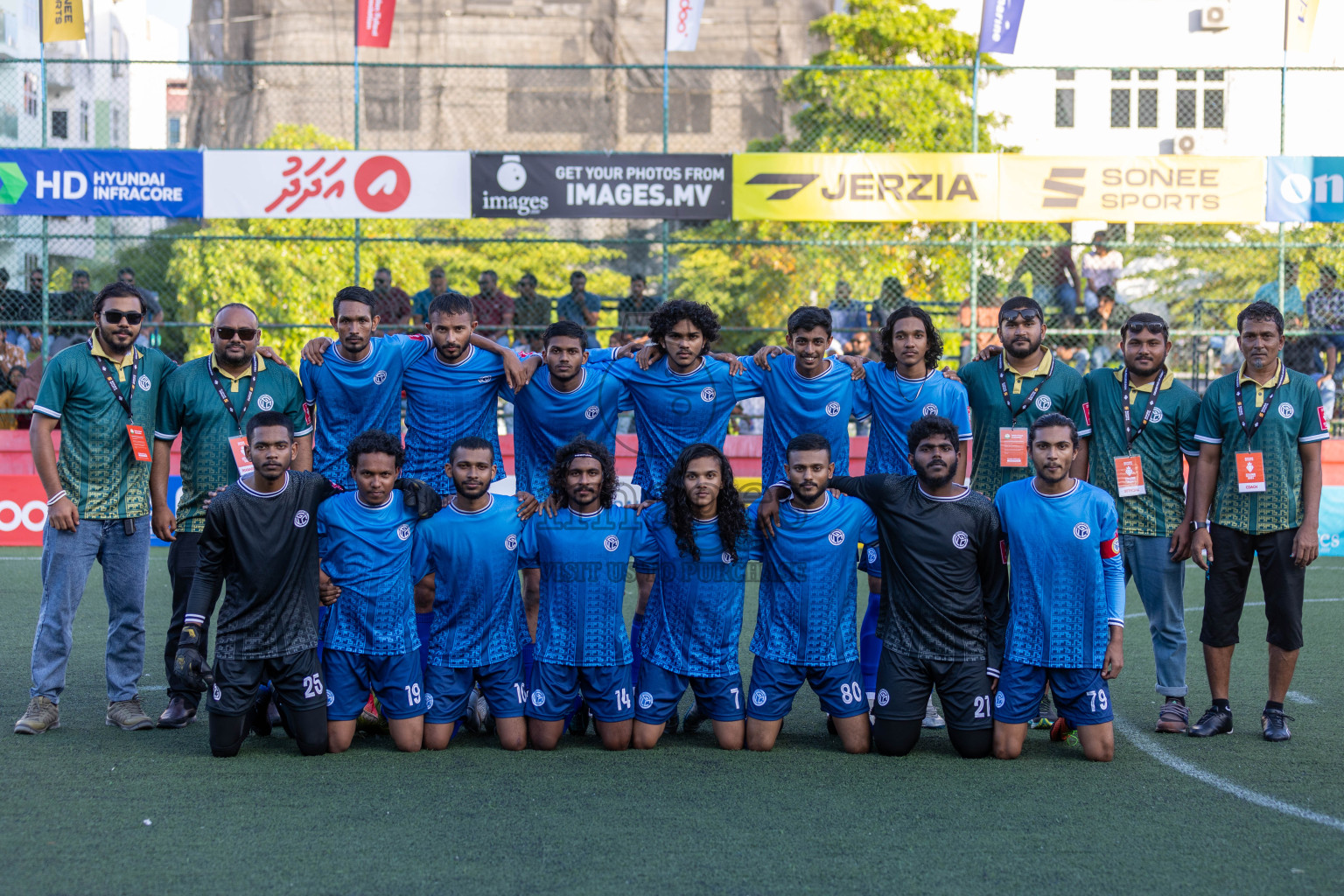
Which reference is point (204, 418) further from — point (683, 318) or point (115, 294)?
point (683, 318)

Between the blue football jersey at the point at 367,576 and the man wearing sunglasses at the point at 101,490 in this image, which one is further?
the man wearing sunglasses at the point at 101,490

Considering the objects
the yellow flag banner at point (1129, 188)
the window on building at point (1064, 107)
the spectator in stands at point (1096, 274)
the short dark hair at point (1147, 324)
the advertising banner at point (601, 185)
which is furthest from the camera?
the window on building at point (1064, 107)

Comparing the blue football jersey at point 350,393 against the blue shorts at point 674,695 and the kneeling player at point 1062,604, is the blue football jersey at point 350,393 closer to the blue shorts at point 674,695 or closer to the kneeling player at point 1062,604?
the blue shorts at point 674,695

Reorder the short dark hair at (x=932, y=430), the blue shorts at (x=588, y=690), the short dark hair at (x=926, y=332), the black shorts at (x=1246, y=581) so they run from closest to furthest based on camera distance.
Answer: the short dark hair at (x=932, y=430), the blue shorts at (x=588, y=690), the black shorts at (x=1246, y=581), the short dark hair at (x=926, y=332)

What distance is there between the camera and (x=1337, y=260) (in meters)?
15.4

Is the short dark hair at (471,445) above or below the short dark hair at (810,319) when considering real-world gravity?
below

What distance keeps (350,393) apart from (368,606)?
1.30 meters

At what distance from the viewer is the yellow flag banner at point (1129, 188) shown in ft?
44.3

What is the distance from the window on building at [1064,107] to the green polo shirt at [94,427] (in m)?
23.2

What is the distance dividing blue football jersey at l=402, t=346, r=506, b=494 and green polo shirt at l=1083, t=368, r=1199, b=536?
3.08 metres

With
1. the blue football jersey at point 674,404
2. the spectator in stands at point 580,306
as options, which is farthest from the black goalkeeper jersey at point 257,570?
the spectator in stands at point 580,306

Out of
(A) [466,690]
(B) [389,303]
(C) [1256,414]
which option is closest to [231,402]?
(A) [466,690]

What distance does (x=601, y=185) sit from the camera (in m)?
13.5

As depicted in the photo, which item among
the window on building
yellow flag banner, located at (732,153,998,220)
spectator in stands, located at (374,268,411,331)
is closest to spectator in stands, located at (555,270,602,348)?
spectator in stands, located at (374,268,411,331)
